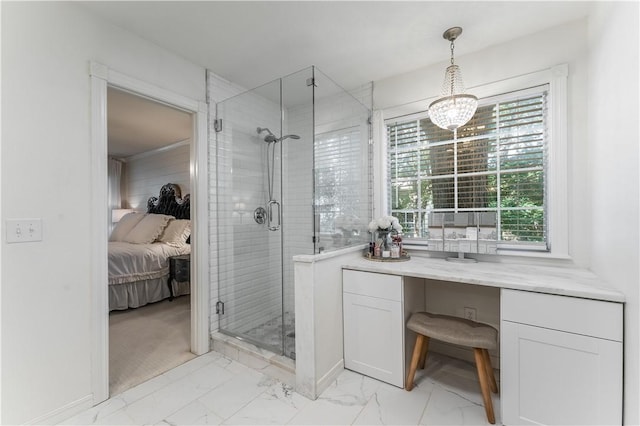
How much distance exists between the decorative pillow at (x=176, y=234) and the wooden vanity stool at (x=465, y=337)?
371 centimetres

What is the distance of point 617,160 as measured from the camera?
134 cm

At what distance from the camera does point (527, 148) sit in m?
2.07

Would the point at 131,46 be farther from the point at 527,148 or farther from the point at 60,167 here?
the point at 527,148

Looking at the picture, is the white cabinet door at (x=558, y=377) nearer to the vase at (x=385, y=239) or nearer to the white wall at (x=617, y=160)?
the white wall at (x=617, y=160)

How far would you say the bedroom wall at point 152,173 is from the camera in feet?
16.1

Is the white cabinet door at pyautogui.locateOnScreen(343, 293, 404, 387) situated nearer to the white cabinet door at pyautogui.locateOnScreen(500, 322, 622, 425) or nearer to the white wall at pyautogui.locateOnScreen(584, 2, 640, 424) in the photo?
the white cabinet door at pyautogui.locateOnScreen(500, 322, 622, 425)

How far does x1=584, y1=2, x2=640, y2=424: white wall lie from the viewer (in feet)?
3.74

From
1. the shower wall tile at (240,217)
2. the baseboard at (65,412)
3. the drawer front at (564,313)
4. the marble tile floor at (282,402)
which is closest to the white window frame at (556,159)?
the drawer front at (564,313)

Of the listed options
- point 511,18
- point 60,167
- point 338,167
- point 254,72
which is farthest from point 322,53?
point 60,167

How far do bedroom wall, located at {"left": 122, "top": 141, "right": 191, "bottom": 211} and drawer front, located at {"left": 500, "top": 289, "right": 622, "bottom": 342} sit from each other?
479 cm

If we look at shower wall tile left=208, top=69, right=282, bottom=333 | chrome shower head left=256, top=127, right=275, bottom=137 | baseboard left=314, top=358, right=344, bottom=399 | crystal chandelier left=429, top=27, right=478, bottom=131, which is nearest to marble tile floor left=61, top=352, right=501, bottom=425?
baseboard left=314, top=358, right=344, bottom=399

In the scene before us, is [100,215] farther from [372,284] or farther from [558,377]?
[558,377]

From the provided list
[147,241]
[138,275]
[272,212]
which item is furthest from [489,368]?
[147,241]

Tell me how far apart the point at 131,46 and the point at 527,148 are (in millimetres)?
2898
